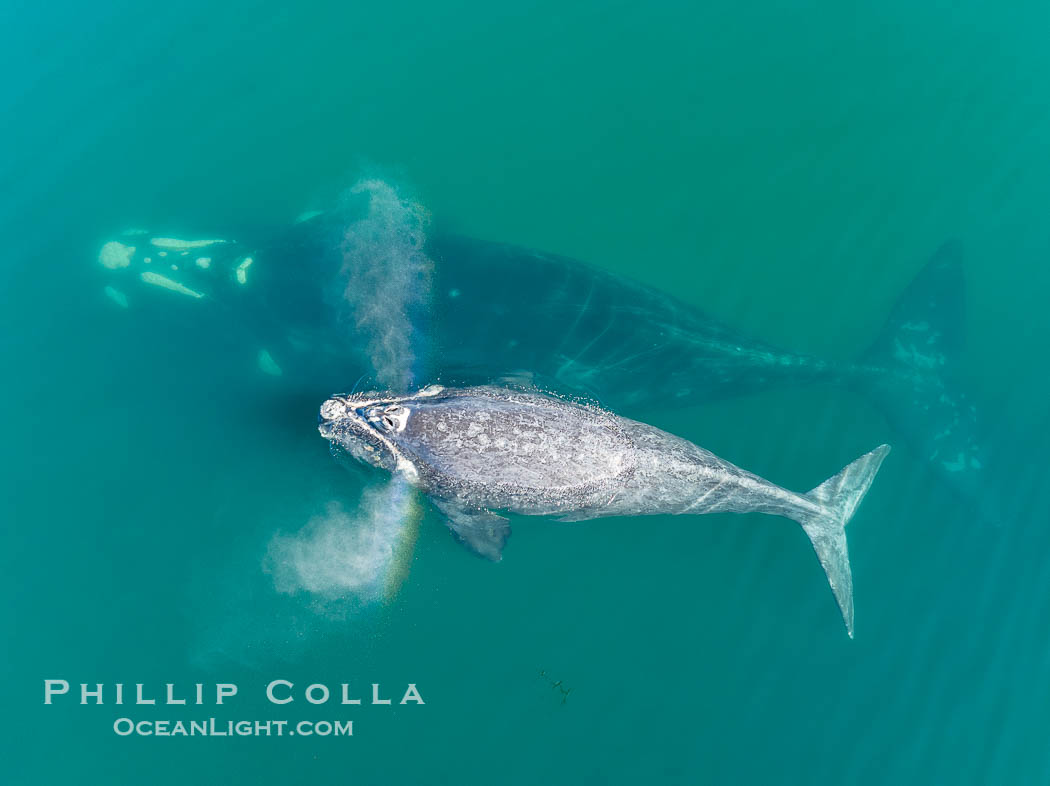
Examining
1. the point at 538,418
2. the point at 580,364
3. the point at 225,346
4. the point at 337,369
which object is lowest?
the point at 538,418

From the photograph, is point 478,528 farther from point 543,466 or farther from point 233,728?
point 233,728

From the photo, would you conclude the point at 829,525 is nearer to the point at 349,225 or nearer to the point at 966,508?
the point at 966,508

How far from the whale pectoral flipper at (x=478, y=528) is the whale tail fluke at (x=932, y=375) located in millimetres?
7634

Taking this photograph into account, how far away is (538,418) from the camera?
8.89 metres

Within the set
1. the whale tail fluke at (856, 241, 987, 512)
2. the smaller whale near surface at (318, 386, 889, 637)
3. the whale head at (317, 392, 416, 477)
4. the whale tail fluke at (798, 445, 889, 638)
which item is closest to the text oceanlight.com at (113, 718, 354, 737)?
the smaller whale near surface at (318, 386, 889, 637)

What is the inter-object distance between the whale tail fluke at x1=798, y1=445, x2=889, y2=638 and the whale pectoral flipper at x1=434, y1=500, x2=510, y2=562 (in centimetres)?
469

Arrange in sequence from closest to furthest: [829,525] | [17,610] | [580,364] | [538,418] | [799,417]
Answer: [538,418]
[829,525]
[580,364]
[17,610]
[799,417]

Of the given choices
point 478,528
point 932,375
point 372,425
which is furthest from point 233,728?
point 932,375

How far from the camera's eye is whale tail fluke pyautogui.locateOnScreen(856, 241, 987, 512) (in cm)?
1233

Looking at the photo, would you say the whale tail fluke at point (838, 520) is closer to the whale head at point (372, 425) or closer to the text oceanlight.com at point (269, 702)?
the whale head at point (372, 425)

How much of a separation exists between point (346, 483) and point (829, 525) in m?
8.01

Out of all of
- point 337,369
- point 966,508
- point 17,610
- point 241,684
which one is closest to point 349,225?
point 337,369

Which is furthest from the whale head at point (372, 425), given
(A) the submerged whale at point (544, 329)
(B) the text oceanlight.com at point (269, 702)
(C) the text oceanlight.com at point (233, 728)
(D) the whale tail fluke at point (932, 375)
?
(D) the whale tail fluke at point (932, 375)

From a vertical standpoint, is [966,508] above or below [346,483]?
below
